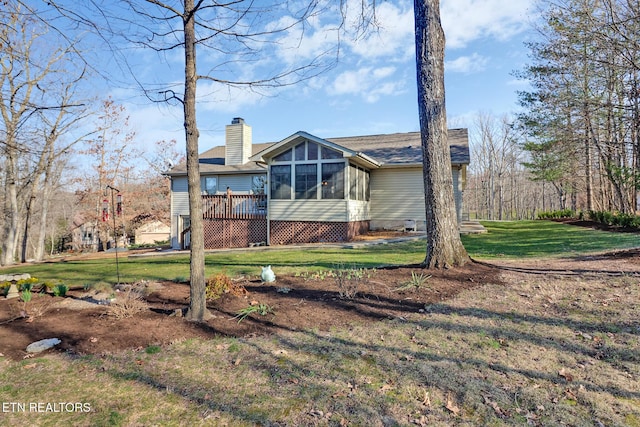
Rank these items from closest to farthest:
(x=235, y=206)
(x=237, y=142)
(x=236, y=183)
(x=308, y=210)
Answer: (x=308, y=210)
(x=235, y=206)
(x=236, y=183)
(x=237, y=142)

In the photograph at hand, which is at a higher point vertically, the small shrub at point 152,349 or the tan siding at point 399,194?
the tan siding at point 399,194

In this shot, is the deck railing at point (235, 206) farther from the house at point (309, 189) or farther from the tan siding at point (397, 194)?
the tan siding at point (397, 194)

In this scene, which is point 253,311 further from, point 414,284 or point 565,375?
point 565,375

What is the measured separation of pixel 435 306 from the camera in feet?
13.8

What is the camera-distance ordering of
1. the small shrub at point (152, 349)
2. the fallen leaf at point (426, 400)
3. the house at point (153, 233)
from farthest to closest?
the house at point (153, 233) < the small shrub at point (152, 349) < the fallen leaf at point (426, 400)

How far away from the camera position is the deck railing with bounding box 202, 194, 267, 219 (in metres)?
15.5

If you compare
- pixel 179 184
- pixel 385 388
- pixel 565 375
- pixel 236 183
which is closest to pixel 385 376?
pixel 385 388

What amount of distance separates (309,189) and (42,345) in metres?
11.1

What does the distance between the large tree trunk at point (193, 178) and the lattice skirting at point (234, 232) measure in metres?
11.1

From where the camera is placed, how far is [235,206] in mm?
15742

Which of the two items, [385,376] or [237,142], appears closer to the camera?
[385,376]

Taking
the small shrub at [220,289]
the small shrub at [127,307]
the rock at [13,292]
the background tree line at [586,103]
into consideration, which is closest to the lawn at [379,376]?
the small shrub at [127,307]

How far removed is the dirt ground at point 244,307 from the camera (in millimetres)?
3658

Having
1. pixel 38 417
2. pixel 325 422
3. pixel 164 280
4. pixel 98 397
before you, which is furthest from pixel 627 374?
pixel 164 280
